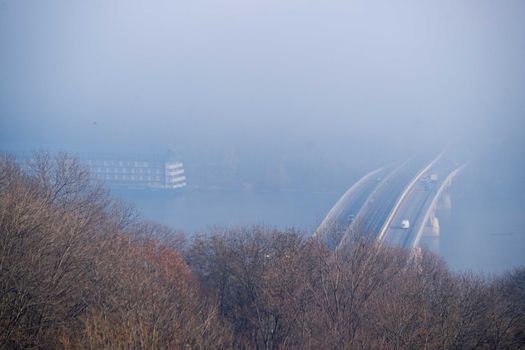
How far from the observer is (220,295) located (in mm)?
4355

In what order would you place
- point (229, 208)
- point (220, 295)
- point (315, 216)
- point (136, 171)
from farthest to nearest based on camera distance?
point (136, 171) → point (229, 208) → point (315, 216) → point (220, 295)

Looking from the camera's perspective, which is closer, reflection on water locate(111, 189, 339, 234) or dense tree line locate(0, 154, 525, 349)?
dense tree line locate(0, 154, 525, 349)

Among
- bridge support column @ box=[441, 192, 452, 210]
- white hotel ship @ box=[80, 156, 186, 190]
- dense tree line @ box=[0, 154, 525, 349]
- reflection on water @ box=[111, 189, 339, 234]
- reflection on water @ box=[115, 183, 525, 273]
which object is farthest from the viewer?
white hotel ship @ box=[80, 156, 186, 190]

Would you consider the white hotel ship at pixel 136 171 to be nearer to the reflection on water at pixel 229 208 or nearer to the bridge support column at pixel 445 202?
the reflection on water at pixel 229 208

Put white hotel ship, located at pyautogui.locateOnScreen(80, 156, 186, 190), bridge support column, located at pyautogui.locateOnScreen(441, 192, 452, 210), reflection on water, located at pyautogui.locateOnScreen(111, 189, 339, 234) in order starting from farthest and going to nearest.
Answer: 1. white hotel ship, located at pyautogui.locateOnScreen(80, 156, 186, 190)
2. bridge support column, located at pyautogui.locateOnScreen(441, 192, 452, 210)
3. reflection on water, located at pyautogui.locateOnScreen(111, 189, 339, 234)

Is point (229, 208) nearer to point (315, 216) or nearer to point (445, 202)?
point (315, 216)

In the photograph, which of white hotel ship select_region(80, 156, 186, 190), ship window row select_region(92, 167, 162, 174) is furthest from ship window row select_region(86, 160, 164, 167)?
ship window row select_region(92, 167, 162, 174)

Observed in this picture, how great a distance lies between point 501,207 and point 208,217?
5321 millimetres

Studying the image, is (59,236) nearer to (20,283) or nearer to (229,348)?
(20,283)

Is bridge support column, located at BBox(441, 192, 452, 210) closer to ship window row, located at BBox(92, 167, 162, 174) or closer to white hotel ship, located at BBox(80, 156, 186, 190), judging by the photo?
white hotel ship, located at BBox(80, 156, 186, 190)

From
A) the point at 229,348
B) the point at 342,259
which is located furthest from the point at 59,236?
the point at 342,259

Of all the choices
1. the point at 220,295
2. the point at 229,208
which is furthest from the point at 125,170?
the point at 220,295

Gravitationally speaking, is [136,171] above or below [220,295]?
above

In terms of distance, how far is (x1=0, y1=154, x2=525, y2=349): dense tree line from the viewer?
270 cm
